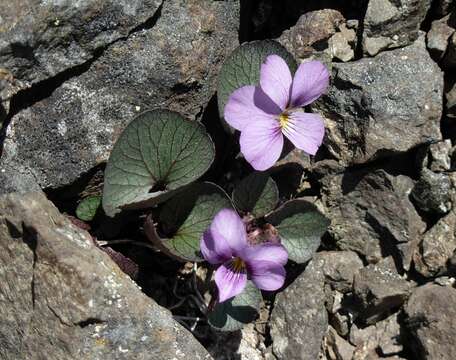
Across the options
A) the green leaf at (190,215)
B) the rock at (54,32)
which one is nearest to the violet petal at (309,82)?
the green leaf at (190,215)

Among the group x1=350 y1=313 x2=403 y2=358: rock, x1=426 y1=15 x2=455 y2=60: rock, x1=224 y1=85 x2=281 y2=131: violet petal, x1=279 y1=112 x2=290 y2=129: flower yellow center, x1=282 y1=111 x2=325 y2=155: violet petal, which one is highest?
x1=224 y1=85 x2=281 y2=131: violet petal

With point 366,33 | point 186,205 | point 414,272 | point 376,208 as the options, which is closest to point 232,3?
point 366,33

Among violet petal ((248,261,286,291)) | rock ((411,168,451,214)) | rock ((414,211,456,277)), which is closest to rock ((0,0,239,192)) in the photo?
violet petal ((248,261,286,291))

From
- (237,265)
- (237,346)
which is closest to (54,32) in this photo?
(237,265)

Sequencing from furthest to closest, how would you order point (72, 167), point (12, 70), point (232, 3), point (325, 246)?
point (325, 246), point (232, 3), point (72, 167), point (12, 70)

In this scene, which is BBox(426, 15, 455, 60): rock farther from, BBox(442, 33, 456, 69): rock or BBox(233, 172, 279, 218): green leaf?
BBox(233, 172, 279, 218): green leaf

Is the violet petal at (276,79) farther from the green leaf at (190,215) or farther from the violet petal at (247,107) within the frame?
the green leaf at (190,215)

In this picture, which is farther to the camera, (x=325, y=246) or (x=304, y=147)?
(x=325, y=246)

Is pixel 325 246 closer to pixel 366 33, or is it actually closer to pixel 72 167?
pixel 366 33
